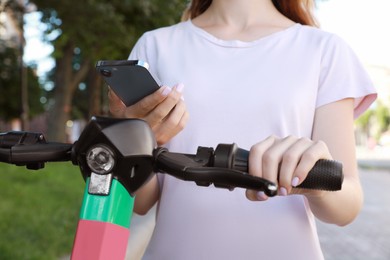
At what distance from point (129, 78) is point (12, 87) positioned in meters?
25.6

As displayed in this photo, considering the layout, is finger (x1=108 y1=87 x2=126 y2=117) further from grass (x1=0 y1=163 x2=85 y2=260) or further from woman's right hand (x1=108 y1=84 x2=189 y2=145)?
grass (x1=0 y1=163 x2=85 y2=260)

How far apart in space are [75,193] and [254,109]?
8121 millimetres

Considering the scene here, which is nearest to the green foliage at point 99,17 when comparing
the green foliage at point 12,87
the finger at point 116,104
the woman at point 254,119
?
the woman at point 254,119

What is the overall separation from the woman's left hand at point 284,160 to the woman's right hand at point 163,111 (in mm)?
320

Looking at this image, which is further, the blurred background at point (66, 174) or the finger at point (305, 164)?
the blurred background at point (66, 174)

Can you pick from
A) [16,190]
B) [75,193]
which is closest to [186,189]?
[16,190]

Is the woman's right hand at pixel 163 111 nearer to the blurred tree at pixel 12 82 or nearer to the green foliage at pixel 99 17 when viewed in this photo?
the green foliage at pixel 99 17

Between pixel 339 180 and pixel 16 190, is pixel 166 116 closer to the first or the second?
pixel 339 180

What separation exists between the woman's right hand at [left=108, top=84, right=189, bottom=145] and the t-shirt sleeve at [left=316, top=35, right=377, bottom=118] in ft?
1.58

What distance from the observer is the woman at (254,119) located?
154 cm

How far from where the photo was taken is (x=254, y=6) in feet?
6.08

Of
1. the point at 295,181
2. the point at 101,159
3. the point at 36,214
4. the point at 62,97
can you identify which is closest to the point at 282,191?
the point at 295,181

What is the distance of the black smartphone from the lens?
1.00 meters

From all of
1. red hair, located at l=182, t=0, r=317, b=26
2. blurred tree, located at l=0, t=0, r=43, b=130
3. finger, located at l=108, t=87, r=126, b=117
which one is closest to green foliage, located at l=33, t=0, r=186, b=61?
blurred tree, located at l=0, t=0, r=43, b=130
